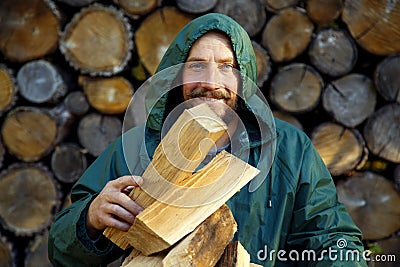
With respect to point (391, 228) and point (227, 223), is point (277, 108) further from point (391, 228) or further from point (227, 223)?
point (227, 223)

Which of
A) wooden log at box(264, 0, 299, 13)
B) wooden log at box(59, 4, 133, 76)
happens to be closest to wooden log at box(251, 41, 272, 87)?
wooden log at box(264, 0, 299, 13)

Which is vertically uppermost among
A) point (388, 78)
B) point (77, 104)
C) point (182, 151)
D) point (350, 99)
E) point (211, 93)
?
point (182, 151)

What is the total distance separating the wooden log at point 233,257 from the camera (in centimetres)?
141

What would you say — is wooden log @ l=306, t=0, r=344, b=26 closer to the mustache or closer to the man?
the man

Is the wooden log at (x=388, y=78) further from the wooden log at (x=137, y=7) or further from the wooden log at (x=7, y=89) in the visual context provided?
the wooden log at (x=7, y=89)

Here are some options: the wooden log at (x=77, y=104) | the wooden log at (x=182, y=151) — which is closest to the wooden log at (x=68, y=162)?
the wooden log at (x=77, y=104)

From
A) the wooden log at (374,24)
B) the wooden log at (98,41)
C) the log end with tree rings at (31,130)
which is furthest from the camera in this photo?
the log end with tree rings at (31,130)

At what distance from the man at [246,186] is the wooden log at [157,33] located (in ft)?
4.12

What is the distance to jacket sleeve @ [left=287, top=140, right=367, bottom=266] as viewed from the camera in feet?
6.21

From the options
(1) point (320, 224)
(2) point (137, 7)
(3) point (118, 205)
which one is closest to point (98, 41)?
(2) point (137, 7)

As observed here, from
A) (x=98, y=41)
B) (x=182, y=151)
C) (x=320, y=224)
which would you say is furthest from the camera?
(x=98, y=41)

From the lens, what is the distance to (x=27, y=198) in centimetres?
379

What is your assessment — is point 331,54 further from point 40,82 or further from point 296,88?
point 40,82

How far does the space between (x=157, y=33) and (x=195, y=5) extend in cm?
29
